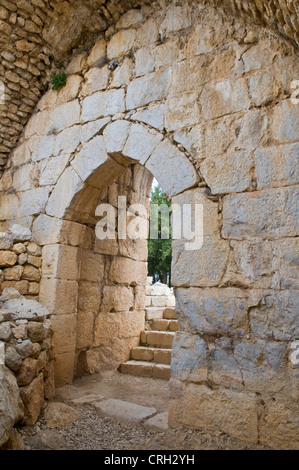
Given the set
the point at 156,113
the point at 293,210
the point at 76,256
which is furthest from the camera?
the point at 76,256

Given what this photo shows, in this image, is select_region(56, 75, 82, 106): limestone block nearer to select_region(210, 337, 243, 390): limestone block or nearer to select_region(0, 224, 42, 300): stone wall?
select_region(0, 224, 42, 300): stone wall

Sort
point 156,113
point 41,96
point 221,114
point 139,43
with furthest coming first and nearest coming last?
point 41,96 → point 139,43 → point 156,113 → point 221,114

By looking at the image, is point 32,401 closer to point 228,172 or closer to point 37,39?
point 228,172

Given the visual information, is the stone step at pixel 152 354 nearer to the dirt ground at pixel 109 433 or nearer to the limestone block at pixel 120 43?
the dirt ground at pixel 109 433

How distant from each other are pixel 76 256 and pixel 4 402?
200 centimetres

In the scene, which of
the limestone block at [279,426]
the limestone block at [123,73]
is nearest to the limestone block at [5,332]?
the limestone block at [279,426]

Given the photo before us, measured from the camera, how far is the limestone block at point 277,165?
8.51 ft

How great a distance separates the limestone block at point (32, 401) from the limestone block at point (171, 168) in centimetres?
199

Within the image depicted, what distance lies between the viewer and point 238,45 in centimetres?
307

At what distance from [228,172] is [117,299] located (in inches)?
103

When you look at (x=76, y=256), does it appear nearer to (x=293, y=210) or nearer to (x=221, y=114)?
(x=221, y=114)

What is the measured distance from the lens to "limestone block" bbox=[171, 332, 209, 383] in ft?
8.98

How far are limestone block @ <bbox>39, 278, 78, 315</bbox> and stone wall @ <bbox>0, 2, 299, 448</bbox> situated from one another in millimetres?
18
